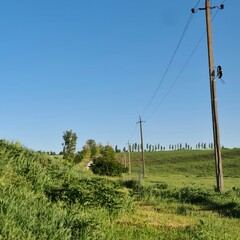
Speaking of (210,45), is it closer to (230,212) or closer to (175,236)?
(230,212)

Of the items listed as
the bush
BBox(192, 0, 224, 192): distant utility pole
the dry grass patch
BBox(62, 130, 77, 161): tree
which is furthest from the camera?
BBox(62, 130, 77, 161): tree

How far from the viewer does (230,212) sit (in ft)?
45.8

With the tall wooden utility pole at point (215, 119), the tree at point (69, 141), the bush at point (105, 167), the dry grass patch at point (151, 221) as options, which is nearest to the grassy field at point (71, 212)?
the dry grass patch at point (151, 221)

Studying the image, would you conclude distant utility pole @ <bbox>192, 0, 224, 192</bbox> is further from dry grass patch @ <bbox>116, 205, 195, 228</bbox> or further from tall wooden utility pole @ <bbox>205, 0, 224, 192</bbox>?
dry grass patch @ <bbox>116, 205, 195, 228</bbox>

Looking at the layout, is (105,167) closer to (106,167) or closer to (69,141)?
(106,167)

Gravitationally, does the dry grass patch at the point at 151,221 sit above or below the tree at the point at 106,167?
below

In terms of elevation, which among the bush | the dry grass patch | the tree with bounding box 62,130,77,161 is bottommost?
the dry grass patch

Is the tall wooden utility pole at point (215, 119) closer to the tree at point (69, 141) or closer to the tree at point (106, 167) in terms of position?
the tree at point (106, 167)

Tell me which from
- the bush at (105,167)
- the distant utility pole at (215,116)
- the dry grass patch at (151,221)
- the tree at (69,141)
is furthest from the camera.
Result: the tree at (69,141)

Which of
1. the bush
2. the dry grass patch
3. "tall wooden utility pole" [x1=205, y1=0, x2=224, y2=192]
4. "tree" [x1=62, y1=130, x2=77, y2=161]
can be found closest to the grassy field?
the dry grass patch

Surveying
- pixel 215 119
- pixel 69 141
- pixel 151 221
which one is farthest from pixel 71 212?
pixel 69 141

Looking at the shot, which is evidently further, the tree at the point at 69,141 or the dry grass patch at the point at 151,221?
the tree at the point at 69,141

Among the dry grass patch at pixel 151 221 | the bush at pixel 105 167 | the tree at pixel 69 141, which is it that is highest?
the tree at pixel 69 141

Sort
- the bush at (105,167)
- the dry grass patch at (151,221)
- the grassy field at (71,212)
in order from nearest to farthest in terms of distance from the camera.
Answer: the grassy field at (71,212)
the dry grass patch at (151,221)
the bush at (105,167)
